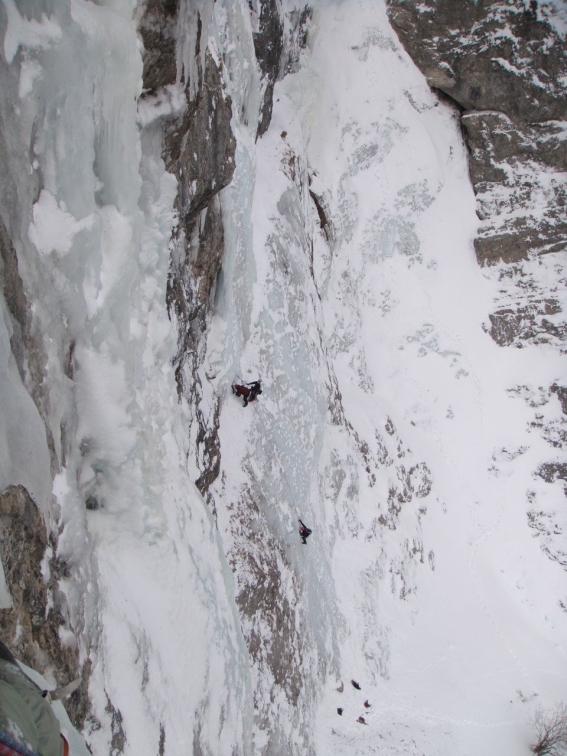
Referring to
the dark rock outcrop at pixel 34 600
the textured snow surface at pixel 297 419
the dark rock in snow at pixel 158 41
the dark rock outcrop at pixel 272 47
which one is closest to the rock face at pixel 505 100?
the textured snow surface at pixel 297 419

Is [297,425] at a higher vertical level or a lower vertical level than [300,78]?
lower

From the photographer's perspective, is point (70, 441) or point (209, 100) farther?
point (209, 100)

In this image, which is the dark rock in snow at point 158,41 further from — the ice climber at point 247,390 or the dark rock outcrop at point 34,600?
the ice climber at point 247,390

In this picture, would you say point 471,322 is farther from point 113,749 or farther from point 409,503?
point 113,749

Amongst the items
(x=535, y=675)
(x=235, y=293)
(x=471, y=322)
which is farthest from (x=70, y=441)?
(x=471, y=322)

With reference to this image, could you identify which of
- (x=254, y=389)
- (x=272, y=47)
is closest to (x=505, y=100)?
(x=272, y=47)

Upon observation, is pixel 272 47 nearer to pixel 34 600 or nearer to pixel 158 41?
pixel 158 41

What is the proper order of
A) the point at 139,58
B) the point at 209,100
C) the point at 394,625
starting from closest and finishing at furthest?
the point at 139,58, the point at 209,100, the point at 394,625

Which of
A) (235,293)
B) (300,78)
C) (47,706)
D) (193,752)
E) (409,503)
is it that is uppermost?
(300,78)
